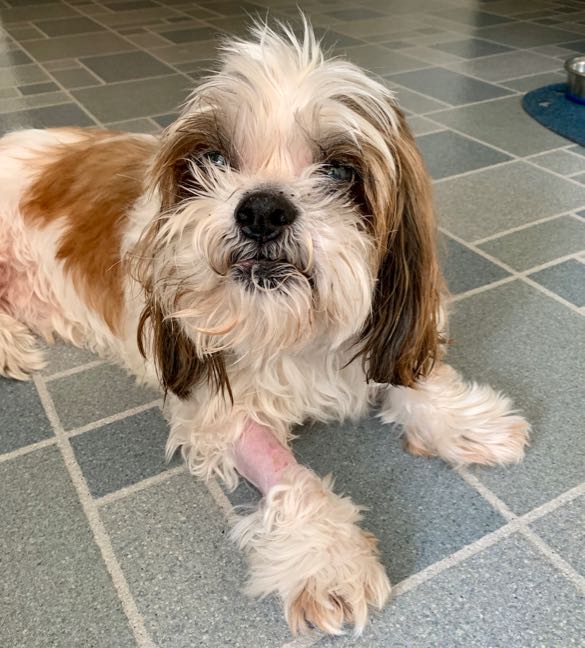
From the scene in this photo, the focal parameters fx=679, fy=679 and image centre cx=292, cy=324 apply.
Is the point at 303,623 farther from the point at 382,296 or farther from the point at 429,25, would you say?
the point at 429,25

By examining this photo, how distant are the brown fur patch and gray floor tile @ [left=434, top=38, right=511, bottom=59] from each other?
351 centimetres

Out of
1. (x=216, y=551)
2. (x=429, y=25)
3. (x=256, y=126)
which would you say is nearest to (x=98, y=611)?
(x=216, y=551)

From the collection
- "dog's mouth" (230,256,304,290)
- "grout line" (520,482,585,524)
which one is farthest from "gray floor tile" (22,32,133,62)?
"grout line" (520,482,585,524)

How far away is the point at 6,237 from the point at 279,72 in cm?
129

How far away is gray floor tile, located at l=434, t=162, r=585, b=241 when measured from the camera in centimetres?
273

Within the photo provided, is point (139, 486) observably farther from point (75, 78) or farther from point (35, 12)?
point (35, 12)

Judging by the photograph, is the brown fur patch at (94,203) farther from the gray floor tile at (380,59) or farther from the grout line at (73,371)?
the gray floor tile at (380,59)

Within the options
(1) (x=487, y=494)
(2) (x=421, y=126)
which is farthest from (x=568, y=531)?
(2) (x=421, y=126)

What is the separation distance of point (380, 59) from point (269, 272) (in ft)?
13.2

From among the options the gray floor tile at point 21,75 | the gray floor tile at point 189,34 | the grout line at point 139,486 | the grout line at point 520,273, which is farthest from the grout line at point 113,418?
the gray floor tile at point 189,34

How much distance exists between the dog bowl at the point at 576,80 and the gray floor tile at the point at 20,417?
131 inches

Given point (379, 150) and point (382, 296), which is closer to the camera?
point (379, 150)

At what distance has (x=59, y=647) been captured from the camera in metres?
1.29

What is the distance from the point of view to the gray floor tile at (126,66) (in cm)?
450
